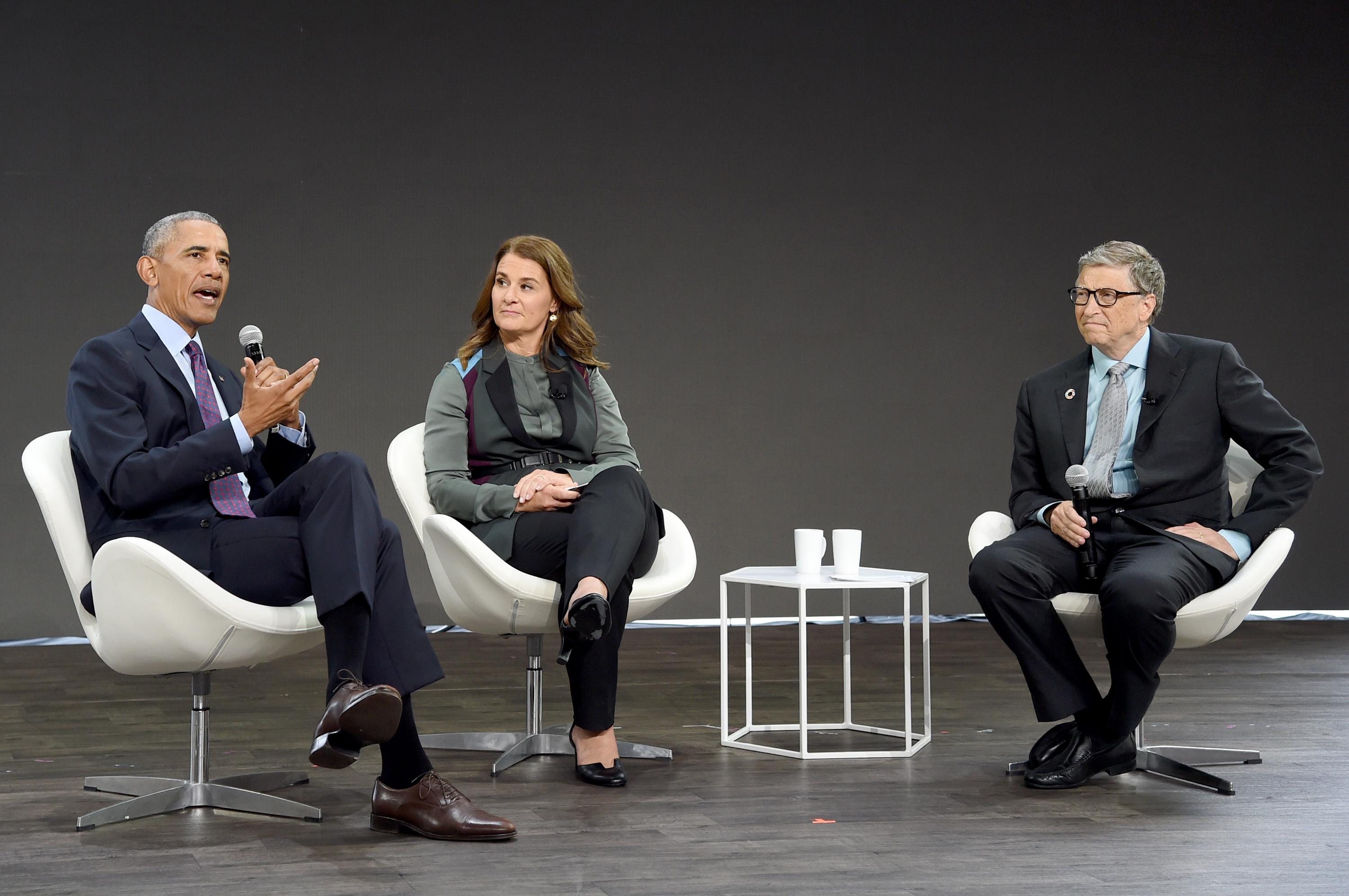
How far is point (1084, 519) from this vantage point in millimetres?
2920

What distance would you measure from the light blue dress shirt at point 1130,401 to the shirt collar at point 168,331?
1.92 metres

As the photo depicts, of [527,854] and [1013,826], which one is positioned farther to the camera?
[1013,826]

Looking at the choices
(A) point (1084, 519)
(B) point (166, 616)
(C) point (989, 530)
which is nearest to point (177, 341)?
(B) point (166, 616)

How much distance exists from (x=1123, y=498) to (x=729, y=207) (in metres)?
3.14

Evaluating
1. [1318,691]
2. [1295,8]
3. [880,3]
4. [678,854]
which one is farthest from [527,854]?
[1295,8]

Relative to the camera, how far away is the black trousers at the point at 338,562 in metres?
2.37

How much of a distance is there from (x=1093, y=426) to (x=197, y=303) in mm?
2009

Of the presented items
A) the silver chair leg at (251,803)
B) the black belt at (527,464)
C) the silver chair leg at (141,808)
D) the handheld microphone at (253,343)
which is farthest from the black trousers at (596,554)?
the silver chair leg at (141,808)

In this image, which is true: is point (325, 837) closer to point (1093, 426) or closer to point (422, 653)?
point (422, 653)

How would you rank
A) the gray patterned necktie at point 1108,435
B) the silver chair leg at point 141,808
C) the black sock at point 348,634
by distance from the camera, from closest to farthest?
1. the black sock at point 348,634
2. the silver chair leg at point 141,808
3. the gray patterned necktie at point 1108,435

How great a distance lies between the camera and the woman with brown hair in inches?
110

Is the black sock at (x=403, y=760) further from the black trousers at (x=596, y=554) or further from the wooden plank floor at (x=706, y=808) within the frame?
the black trousers at (x=596, y=554)

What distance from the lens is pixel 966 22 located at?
5.96 m

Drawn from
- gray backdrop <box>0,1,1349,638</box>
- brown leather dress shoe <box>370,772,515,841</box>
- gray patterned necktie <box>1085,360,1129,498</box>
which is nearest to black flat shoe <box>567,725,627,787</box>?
brown leather dress shoe <box>370,772,515,841</box>
